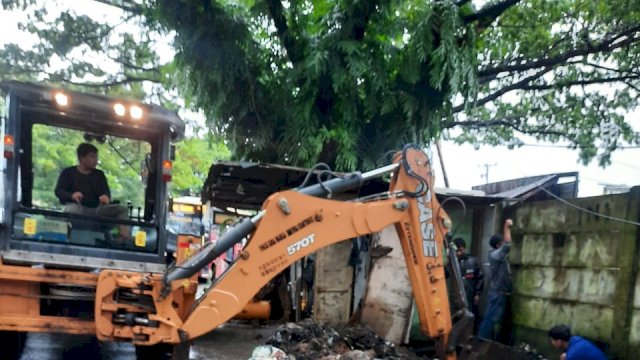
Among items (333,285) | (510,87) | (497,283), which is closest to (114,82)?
(333,285)

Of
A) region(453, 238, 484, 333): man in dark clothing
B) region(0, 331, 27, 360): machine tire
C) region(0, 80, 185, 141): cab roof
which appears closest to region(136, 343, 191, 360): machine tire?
region(0, 331, 27, 360): machine tire

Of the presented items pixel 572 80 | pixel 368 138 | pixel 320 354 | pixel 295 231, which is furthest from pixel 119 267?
pixel 572 80

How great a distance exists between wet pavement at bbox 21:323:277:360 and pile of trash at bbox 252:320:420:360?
3.27 ft

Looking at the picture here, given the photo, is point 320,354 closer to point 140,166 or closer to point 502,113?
point 140,166

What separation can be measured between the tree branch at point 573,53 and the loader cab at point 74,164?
575 cm

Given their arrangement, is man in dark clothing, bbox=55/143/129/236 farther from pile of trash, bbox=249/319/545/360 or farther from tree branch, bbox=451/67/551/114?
tree branch, bbox=451/67/551/114

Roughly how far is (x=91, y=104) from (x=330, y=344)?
11.7 ft

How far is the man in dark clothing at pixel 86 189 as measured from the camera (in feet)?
17.2

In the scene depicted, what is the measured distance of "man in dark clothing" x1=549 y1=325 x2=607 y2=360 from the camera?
499cm

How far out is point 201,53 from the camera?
7262 millimetres

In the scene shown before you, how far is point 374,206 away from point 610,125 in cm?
736

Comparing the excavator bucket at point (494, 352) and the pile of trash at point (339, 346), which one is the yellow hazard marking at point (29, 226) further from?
the excavator bucket at point (494, 352)

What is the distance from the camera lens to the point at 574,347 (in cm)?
510

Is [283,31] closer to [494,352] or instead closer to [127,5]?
[127,5]
